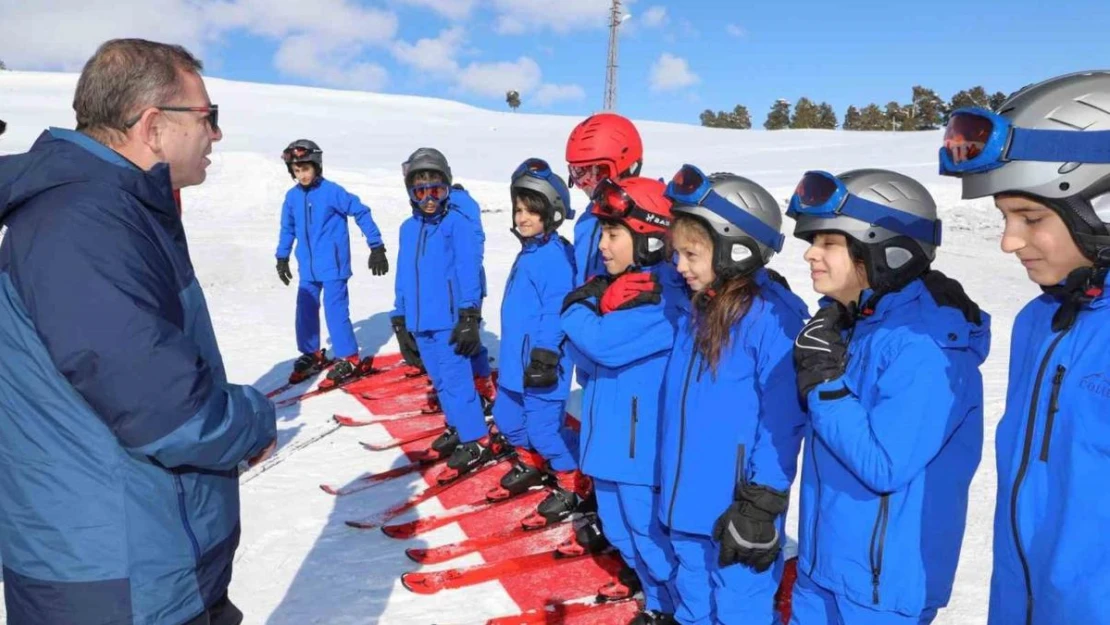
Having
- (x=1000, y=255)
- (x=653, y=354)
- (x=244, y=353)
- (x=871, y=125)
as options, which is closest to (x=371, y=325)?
(x=244, y=353)

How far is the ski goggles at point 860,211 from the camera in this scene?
2.16m

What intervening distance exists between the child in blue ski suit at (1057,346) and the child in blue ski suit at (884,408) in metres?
0.30

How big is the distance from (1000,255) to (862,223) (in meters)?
11.0

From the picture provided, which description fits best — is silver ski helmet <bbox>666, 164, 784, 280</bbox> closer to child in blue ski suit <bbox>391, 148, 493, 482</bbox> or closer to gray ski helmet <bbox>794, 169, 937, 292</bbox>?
gray ski helmet <bbox>794, 169, 937, 292</bbox>

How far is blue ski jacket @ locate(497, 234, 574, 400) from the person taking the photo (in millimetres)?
4105

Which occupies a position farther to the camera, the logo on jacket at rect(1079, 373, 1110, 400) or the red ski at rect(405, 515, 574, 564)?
the red ski at rect(405, 515, 574, 564)

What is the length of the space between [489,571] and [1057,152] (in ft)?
9.44

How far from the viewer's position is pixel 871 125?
174 feet

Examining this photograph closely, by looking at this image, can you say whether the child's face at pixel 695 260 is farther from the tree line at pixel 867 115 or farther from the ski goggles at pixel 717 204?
the tree line at pixel 867 115

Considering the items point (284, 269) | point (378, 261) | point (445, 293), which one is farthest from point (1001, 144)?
point (284, 269)

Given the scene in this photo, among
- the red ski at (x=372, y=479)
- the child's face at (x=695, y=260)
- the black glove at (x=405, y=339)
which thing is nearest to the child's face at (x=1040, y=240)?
the child's face at (x=695, y=260)

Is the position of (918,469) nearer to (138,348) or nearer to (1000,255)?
(138,348)

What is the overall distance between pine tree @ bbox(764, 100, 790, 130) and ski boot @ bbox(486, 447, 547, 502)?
56043mm

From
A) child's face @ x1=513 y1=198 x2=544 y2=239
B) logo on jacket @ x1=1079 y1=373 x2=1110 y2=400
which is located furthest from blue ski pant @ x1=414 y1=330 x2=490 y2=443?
logo on jacket @ x1=1079 y1=373 x2=1110 y2=400
